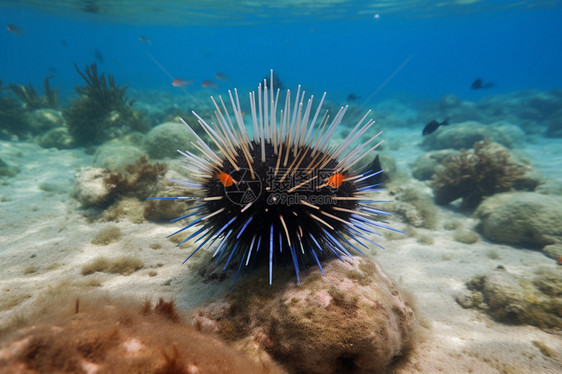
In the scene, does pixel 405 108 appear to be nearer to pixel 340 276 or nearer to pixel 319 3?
pixel 319 3

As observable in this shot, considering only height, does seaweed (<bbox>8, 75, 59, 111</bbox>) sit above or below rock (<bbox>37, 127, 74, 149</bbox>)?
above

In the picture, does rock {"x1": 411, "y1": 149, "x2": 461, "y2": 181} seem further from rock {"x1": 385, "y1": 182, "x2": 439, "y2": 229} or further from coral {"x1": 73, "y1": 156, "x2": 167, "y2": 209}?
coral {"x1": 73, "y1": 156, "x2": 167, "y2": 209}

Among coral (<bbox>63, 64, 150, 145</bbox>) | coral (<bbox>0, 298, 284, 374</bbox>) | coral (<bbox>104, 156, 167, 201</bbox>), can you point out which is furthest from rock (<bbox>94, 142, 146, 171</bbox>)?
coral (<bbox>0, 298, 284, 374</bbox>)

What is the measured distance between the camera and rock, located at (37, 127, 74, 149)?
11898 mm

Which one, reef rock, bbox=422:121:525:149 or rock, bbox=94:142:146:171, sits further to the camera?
reef rock, bbox=422:121:525:149

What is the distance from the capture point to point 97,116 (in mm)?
12375

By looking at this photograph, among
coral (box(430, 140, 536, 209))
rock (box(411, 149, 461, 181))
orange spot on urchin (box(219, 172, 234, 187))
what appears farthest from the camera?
rock (box(411, 149, 461, 181))

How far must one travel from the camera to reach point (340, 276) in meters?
2.29

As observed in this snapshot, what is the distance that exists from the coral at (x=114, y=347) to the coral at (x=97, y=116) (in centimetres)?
1276

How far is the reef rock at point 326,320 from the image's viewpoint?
6.13 feet

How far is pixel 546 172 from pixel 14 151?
21977 millimetres

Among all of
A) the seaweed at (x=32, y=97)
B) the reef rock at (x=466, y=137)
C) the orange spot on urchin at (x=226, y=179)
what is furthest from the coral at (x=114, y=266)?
the seaweed at (x=32, y=97)

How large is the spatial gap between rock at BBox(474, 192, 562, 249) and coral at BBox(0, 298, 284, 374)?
6.46 meters

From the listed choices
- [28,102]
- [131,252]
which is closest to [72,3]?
[28,102]
